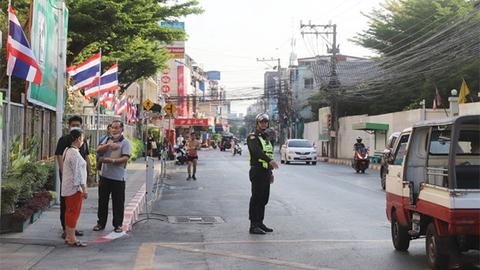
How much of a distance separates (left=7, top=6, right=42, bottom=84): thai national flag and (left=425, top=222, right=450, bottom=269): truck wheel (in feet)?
23.2

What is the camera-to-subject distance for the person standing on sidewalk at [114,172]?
32.8ft

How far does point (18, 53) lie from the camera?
10.5 metres

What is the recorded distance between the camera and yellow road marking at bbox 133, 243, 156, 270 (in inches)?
296

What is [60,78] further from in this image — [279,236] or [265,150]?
[279,236]

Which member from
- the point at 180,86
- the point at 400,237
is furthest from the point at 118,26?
the point at 180,86

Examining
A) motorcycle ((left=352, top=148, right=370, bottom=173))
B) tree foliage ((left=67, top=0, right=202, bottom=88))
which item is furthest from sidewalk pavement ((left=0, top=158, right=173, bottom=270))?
motorcycle ((left=352, top=148, right=370, bottom=173))

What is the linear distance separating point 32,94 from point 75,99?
31.8 feet

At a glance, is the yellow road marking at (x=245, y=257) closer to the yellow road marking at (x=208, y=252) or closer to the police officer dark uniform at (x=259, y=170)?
the yellow road marking at (x=208, y=252)

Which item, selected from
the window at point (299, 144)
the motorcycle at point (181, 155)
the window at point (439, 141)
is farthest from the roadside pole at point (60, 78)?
the window at point (299, 144)

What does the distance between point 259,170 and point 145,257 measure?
9.17ft

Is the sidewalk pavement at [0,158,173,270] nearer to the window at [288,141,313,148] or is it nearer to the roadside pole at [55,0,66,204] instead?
the roadside pole at [55,0,66,204]

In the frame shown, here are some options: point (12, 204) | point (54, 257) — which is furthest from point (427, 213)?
point (12, 204)

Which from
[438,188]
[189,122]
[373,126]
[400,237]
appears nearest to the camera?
[438,188]

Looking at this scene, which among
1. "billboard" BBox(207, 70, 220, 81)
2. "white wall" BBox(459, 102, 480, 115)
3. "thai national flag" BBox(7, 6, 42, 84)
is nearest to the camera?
"thai national flag" BBox(7, 6, 42, 84)
